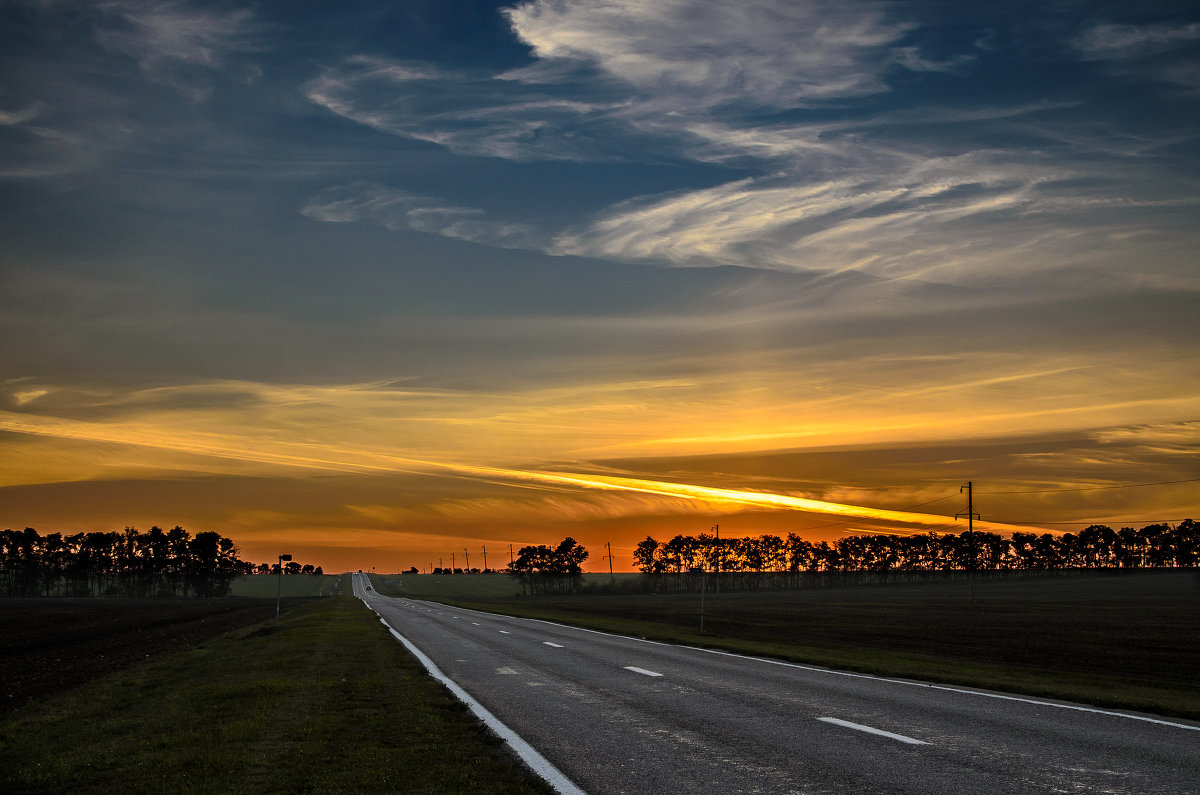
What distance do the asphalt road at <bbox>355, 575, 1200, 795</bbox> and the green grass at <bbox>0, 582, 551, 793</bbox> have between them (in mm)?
1170

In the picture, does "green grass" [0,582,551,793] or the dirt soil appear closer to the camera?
"green grass" [0,582,551,793]

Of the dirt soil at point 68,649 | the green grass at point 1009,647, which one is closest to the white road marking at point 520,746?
the green grass at point 1009,647

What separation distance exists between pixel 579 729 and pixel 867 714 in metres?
4.56

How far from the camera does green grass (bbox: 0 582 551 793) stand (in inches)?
402

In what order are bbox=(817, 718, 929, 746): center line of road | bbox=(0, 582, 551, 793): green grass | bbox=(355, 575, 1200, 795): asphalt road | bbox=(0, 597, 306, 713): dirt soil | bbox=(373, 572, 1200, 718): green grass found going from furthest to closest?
bbox=(0, 597, 306, 713): dirt soil < bbox=(373, 572, 1200, 718): green grass < bbox=(817, 718, 929, 746): center line of road < bbox=(0, 582, 551, 793): green grass < bbox=(355, 575, 1200, 795): asphalt road

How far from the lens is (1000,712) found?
1391cm

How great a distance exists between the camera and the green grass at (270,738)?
33.5 ft

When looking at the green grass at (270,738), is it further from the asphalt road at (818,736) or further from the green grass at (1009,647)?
the green grass at (1009,647)

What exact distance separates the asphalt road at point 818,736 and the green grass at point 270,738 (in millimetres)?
1170

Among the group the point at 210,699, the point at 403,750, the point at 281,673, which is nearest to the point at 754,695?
the point at 403,750

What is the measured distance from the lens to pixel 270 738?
1281 cm

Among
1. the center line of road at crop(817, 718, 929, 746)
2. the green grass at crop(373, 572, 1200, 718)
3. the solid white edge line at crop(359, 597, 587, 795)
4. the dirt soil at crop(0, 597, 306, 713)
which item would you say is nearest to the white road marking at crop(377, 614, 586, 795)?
the solid white edge line at crop(359, 597, 587, 795)

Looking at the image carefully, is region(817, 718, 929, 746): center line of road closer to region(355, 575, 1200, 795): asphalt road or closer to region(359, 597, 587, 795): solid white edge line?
region(355, 575, 1200, 795): asphalt road

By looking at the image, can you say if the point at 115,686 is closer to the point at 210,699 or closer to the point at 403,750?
the point at 210,699
